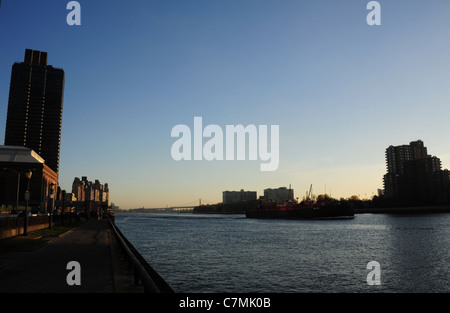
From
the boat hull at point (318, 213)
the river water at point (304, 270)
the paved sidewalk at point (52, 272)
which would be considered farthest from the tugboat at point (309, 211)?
the paved sidewalk at point (52, 272)

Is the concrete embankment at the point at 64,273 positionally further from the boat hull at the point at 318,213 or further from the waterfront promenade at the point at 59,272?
the boat hull at the point at 318,213

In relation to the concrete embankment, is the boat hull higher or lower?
lower

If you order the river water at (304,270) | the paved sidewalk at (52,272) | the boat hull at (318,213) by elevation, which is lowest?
the boat hull at (318,213)

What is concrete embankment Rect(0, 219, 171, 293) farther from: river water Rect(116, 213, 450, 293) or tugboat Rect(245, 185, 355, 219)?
tugboat Rect(245, 185, 355, 219)

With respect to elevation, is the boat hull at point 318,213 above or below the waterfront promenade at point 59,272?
below

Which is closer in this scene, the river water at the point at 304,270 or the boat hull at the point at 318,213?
the river water at the point at 304,270

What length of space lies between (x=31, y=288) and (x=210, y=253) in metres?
26.7

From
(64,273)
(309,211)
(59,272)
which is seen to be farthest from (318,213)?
(64,273)

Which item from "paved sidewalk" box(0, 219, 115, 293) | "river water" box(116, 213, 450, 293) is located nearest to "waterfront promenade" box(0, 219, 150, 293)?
"paved sidewalk" box(0, 219, 115, 293)

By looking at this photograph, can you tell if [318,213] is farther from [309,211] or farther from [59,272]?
[59,272]

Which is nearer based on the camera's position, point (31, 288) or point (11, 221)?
point (31, 288)
